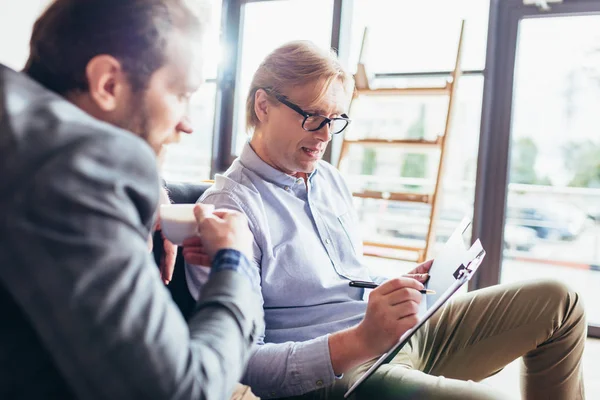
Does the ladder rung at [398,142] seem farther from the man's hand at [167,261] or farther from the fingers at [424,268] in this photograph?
the man's hand at [167,261]

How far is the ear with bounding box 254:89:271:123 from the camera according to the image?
1.39 m

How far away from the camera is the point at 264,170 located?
132 cm

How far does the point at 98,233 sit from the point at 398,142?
2479 millimetres

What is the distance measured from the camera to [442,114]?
3018 mm

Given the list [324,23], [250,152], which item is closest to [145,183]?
[250,152]

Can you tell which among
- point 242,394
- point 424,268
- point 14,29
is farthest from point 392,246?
point 14,29

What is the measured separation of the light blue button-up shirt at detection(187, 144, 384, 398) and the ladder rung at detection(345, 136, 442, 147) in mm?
1489

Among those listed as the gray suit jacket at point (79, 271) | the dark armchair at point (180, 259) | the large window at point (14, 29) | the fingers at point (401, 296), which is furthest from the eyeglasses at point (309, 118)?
the large window at point (14, 29)

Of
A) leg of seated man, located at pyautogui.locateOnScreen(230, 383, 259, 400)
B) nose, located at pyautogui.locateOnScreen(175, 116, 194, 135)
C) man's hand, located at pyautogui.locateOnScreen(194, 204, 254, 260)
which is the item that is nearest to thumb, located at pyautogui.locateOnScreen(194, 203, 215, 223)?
man's hand, located at pyautogui.locateOnScreen(194, 204, 254, 260)

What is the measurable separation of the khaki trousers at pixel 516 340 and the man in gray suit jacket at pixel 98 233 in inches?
28.9

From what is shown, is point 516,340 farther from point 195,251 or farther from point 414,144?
point 414,144

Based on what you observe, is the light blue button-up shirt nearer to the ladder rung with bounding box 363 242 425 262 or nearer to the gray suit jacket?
the gray suit jacket

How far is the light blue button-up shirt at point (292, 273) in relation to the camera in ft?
3.30

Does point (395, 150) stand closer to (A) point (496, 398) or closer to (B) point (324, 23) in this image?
(B) point (324, 23)
